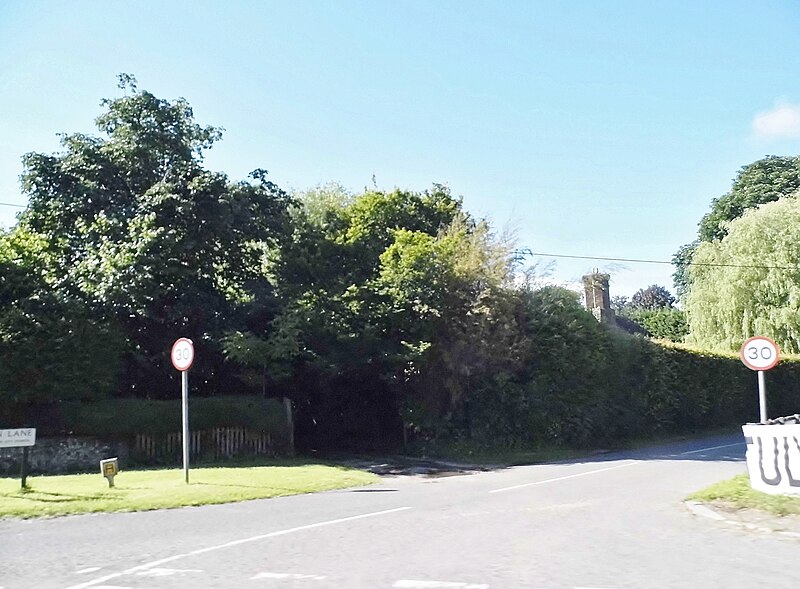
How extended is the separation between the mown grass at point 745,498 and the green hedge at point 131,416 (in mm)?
13439

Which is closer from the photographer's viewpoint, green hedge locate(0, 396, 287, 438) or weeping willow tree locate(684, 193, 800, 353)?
green hedge locate(0, 396, 287, 438)

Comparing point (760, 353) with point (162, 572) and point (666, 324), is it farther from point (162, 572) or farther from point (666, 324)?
point (666, 324)

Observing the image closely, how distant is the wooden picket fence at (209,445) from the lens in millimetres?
22047

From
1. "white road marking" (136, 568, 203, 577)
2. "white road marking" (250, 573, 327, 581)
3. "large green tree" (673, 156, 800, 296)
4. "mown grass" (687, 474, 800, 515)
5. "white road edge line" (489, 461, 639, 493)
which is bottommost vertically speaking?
"white road edge line" (489, 461, 639, 493)

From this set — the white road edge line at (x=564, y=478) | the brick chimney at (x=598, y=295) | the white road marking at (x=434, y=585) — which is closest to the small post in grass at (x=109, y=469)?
the white road edge line at (x=564, y=478)

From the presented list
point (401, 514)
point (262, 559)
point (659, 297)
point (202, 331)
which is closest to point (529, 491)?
point (401, 514)

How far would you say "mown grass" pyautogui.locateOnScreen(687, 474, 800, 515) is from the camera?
11133mm

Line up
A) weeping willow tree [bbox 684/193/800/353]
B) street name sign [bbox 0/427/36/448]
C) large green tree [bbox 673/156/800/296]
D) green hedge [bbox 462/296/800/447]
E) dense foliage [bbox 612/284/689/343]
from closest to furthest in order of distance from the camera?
street name sign [bbox 0/427/36/448], green hedge [bbox 462/296/800/447], weeping willow tree [bbox 684/193/800/353], large green tree [bbox 673/156/800/296], dense foliage [bbox 612/284/689/343]

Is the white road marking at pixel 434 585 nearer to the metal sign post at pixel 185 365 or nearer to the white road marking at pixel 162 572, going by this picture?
the white road marking at pixel 162 572

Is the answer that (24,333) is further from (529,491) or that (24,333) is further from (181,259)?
(529,491)

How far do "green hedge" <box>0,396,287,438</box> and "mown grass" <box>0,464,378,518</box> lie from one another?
8.19 ft

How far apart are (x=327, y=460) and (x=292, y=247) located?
25.6ft

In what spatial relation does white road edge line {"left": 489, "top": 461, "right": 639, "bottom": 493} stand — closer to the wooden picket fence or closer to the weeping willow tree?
the wooden picket fence

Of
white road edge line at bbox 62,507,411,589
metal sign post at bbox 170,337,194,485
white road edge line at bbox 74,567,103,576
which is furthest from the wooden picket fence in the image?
white road edge line at bbox 74,567,103,576
